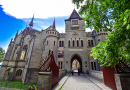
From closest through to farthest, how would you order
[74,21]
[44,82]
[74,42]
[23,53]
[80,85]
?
1. [44,82]
2. [80,85]
3. [74,42]
4. [74,21]
5. [23,53]

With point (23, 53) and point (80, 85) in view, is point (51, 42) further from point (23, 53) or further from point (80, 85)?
point (80, 85)

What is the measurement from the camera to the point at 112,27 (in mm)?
4160

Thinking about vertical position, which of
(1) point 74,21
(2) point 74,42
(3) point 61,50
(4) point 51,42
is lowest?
(3) point 61,50

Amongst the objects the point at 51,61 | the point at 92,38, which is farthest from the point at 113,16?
the point at 92,38

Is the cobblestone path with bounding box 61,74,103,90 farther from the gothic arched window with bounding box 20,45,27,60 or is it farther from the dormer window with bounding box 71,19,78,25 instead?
the gothic arched window with bounding box 20,45,27,60

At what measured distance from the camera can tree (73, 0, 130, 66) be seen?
3177 mm

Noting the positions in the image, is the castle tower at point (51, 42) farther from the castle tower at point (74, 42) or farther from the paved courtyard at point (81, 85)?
the paved courtyard at point (81, 85)

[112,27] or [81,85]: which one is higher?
[112,27]

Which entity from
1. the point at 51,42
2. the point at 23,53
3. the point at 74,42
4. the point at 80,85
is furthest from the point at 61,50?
the point at 23,53

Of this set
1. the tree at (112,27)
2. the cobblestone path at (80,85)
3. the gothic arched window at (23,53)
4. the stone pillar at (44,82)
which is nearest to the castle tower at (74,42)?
the cobblestone path at (80,85)

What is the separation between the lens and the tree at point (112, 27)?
3.18 meters

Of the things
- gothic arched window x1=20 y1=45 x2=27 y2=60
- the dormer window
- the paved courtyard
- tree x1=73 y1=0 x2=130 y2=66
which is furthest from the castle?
tree x1=73 y1=0 x2=130 y2=66

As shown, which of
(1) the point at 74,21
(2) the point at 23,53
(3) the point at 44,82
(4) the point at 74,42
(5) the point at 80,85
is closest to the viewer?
(3) the point at 44,82

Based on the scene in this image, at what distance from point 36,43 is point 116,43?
69.5 ft
